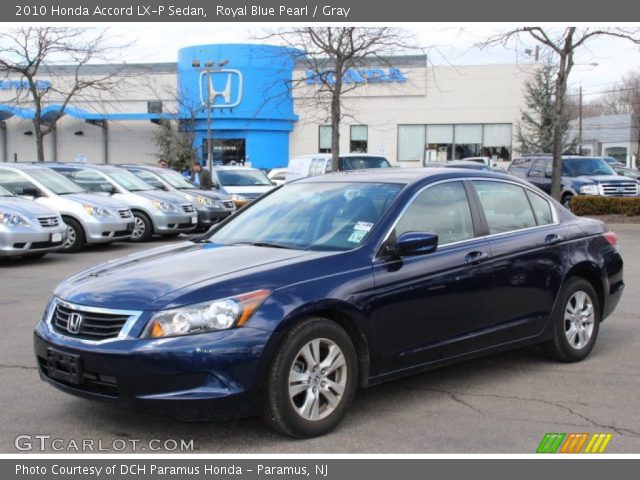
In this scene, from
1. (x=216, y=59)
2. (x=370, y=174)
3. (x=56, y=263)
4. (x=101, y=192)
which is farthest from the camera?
(x=216, y=59)

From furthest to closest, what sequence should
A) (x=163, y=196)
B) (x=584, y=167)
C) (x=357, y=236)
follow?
(x=584, y=167) → (x=163, y=196) → (x=357, y=236)

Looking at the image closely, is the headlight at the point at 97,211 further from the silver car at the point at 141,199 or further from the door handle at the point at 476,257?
the door handle at the point at 476,257

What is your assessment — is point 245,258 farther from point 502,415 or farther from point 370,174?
point 502,415

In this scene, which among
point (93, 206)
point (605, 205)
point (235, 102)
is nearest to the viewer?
point (93, 206)

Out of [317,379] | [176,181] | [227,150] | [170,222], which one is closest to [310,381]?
[317,379]

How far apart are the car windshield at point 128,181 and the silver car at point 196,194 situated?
2.59 ft

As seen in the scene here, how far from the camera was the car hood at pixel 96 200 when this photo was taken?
1455 cm

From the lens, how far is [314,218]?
5.52m

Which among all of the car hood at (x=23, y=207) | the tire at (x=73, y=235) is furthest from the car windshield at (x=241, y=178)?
the car hood at (x=23, y=207)

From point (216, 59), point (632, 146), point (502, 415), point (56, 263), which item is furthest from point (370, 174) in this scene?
point (632, 146)

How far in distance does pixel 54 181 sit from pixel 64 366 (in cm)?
1130

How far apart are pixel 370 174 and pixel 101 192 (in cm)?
1183

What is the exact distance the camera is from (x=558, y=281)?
6.13m

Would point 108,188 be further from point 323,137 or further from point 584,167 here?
point 323,137
